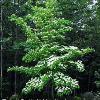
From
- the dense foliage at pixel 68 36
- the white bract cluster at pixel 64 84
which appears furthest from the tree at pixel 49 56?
the dense foliage at pixel 68 36

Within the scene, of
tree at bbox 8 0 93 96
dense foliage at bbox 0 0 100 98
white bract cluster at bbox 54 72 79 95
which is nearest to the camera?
white bract cluster at bbox 54 72 79 95

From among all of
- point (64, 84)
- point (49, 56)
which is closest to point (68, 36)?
point (49, 56)

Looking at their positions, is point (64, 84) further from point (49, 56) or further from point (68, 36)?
point (68, 36)

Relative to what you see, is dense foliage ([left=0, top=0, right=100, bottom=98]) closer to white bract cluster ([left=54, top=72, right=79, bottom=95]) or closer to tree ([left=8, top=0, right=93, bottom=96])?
tree ([left=8, top=0, right=93, bottom=96])

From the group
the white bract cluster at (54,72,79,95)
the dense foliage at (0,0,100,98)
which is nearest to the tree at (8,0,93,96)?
the white bract cluster at (54,72,79,95)

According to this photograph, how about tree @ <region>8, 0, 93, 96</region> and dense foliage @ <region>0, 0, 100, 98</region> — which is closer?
tree @ <region>8, 0, 93, 96</region>

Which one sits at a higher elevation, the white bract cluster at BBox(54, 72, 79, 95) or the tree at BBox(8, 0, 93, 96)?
the tree at BBox(8, 0, 93, 96)

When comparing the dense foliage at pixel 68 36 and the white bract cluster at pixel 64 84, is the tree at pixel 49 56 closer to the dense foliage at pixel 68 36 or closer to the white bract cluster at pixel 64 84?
the white bract cluster at pixel 64 84

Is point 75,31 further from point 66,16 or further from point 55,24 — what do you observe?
point 55,24

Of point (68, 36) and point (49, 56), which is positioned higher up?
point (68, 36)

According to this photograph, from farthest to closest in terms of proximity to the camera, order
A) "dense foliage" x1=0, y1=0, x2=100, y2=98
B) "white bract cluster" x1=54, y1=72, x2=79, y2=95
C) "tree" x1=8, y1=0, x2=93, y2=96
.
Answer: "dense foliage" x1=0, y1=0, x2=100, y2=98
"tree" x1=8, y1=0, x2=93, y2=96
"white bract cluster" x1=54, y1=72, x2=79, y2=95

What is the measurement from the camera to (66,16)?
26.5m

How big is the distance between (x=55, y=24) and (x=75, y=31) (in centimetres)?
1312

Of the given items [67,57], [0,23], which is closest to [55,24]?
[67,57]
